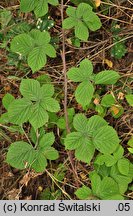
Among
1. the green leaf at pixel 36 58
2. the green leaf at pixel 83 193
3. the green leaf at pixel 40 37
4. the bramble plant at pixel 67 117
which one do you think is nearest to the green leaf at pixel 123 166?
the bramble plant at pixel 67 117

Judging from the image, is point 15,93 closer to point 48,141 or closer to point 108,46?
point 48,141

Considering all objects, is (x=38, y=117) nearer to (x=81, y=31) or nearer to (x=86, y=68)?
(x=86, y=68)

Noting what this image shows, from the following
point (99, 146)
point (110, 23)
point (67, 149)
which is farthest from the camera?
point (110, 23)

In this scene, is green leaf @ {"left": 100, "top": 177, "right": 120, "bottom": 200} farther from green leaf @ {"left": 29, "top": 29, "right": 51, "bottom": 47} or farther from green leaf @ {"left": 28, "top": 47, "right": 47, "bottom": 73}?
green leaf @ {"left": 29, "top": 29, "right": 51, "bottom": 47}

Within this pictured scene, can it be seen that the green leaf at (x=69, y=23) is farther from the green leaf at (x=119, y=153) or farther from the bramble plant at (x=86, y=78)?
the green leaf at (x=119, y=153)

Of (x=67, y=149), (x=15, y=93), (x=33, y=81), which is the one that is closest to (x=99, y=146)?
(x=67, y=149)

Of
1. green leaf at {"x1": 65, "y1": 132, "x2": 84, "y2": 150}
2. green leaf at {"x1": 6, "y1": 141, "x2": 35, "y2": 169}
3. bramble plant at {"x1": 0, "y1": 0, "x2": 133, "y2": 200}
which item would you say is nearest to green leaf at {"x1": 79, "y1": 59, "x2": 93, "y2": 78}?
bramble plant at {"x1": 0, "y1": 0, "x2": 133, "y2": 200}
